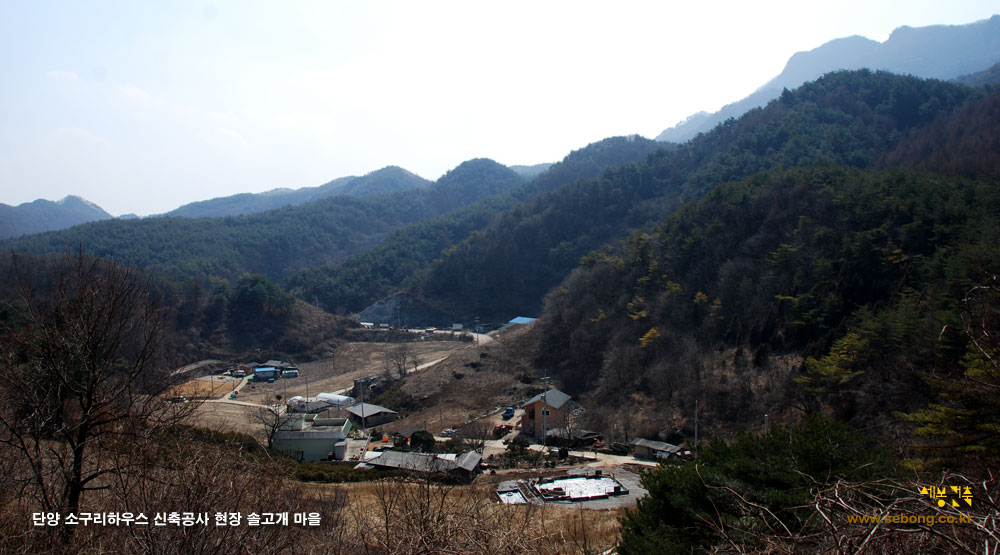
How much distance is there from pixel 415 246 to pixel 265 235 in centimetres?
3170

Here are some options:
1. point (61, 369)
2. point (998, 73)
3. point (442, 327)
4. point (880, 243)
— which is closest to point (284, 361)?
point (442, 327)

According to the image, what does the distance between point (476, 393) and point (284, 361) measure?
26.7 meters

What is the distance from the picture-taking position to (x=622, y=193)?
73.1 meters

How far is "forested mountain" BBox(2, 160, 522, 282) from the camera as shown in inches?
3216

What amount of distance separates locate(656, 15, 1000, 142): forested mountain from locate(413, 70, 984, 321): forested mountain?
63.1m

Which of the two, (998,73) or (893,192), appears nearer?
(893,192)

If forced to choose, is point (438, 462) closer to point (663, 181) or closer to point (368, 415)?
point (368, 415)

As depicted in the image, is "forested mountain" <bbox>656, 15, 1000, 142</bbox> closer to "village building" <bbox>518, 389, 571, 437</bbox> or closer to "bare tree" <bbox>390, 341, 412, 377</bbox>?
"bare tree" <bbox>390, 341, 412, 377</bbox>

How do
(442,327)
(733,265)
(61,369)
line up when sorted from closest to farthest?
(61,369) < (733,265) < (442,327)

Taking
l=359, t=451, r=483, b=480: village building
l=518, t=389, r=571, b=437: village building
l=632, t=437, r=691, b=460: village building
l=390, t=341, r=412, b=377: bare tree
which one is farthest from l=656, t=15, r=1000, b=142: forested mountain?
l=359, t=451, r=483, b=480: village building

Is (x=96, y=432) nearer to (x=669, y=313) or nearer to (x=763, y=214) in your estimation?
(x=669, y=313)

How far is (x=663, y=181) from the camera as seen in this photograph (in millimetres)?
71375

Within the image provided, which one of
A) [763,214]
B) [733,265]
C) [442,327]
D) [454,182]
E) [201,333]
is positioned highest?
[454,182]

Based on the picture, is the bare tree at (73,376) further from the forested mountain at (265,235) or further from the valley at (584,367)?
the forested mountain at (265,235)
